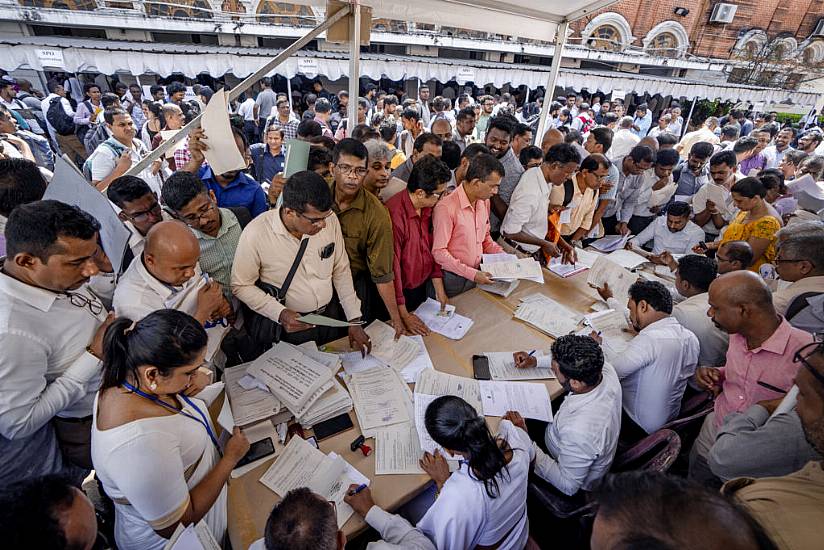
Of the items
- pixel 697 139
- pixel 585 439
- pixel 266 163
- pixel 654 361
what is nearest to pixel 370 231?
pixel 585 439

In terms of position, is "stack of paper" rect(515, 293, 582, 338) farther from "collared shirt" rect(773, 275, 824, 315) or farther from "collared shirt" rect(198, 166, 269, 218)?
"collared shirt" rect(198, 166, 269, 218)

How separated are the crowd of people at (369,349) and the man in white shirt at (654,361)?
12 mm

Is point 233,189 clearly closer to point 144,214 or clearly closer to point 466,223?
point 144,214

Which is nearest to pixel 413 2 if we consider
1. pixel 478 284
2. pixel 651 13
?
pixel 478 284

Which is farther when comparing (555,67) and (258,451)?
(555,67)

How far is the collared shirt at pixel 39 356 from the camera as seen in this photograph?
1.31 meters

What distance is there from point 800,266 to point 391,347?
2644mm

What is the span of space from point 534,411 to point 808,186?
5.20m

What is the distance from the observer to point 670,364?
206 cm

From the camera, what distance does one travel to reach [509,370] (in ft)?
7.29

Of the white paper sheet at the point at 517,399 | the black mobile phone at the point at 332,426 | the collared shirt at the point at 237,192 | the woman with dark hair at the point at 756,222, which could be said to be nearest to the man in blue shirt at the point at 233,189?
the collared shirt at the point at 237,192

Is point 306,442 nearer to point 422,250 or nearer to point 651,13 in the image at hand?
point 422,250

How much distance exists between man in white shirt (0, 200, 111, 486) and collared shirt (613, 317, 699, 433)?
2.57 meters

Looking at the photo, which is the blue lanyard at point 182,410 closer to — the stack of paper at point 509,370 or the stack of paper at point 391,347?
the stack of paper at point 391,347
